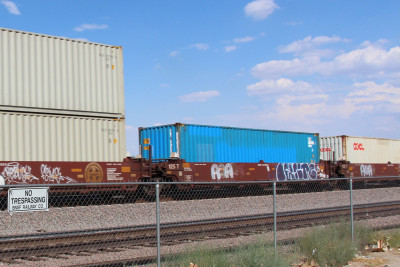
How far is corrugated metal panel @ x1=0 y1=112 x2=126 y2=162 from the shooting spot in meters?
13.7

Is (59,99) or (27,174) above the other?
(59,99)

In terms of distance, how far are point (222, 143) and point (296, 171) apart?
16.7 feet

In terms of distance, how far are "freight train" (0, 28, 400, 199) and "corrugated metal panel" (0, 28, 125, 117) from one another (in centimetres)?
3

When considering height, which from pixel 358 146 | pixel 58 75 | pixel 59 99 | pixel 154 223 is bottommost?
pixel 154 223

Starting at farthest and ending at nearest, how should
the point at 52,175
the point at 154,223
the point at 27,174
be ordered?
the point at 52,175 < the point at 27,174 < the point at 154,223

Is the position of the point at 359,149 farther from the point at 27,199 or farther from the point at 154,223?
the point at 27,199

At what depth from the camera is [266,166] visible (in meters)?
22.3

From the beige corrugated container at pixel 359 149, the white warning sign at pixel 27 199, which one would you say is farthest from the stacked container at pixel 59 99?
the beige corrugated container at pixel 359 149

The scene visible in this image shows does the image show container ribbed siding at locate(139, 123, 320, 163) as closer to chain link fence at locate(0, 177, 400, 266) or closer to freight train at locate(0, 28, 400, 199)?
freight train at locate(0, 28, 400, 199)

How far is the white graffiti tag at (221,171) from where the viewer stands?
19891 millimetres

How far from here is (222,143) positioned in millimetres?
21594

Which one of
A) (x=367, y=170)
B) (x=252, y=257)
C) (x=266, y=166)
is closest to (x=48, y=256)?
(x=252, y=257)

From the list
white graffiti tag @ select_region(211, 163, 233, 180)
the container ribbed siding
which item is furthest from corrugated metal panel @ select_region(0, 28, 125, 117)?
white graffiti tag @ select_region(211, 163, 233, 180)

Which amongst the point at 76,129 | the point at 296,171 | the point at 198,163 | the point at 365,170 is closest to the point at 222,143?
the point at 198,163
